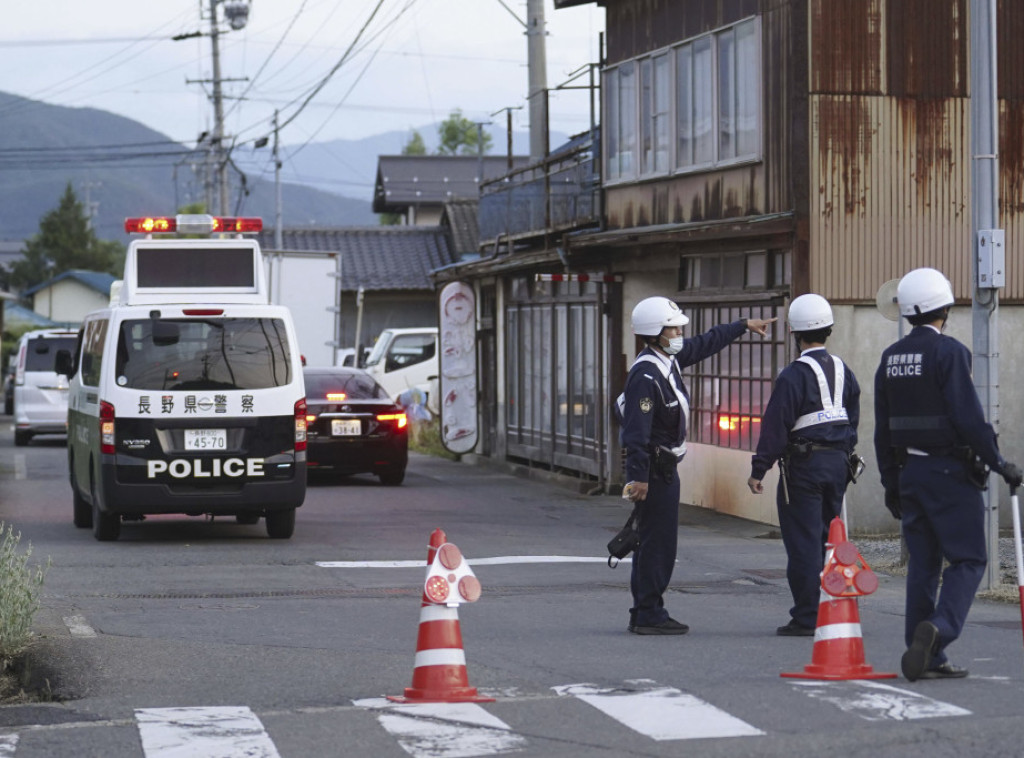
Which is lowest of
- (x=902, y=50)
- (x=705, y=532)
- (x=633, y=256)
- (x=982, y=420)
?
(x=705, y=532)

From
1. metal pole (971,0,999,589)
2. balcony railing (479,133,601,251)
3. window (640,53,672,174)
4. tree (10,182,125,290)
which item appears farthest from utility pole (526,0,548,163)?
tree (10,182,125,290)

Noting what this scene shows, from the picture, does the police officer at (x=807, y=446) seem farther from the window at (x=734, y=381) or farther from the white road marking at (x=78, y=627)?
the window at (x=734, y=381)

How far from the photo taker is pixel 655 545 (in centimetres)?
948

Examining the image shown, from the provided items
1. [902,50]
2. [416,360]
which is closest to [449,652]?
→ [902,50]

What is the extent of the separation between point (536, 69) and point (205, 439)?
11.1 meters

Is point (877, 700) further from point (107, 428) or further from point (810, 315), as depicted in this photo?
point (107, 428)

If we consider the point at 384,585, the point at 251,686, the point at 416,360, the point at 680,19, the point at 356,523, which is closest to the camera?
the point at 251,686

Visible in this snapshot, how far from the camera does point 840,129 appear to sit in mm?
15625

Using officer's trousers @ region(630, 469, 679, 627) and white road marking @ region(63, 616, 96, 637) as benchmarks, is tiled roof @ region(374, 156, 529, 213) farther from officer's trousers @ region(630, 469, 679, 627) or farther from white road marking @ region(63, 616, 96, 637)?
officer's trousers @ region(630, 469, 679, 627)

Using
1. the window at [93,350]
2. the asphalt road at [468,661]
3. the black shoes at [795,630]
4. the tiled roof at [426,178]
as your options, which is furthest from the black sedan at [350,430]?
the tiled roof at [426,178]

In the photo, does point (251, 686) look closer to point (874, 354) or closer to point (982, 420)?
point (982, 420)

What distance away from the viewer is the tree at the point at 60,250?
113312 millimetres

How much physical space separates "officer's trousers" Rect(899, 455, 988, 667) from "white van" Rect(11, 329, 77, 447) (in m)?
23.9

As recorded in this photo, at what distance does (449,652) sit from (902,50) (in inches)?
400
